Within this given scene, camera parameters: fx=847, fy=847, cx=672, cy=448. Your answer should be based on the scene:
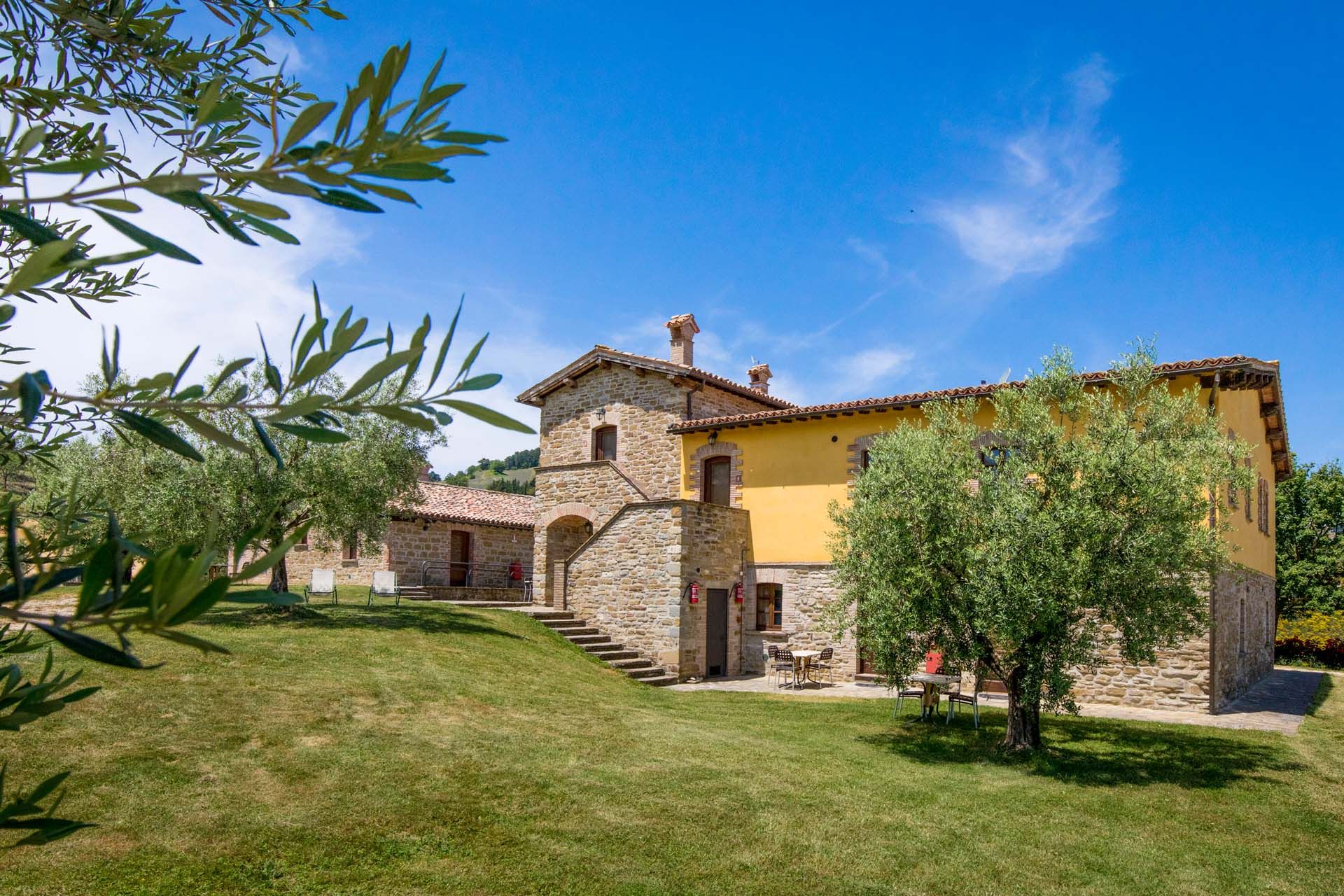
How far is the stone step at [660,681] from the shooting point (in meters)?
16.1

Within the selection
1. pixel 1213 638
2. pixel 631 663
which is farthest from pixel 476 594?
pixel 1213 638

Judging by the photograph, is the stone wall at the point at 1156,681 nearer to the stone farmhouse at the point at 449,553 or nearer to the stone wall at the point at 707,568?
the stone wall at the point at 707,568

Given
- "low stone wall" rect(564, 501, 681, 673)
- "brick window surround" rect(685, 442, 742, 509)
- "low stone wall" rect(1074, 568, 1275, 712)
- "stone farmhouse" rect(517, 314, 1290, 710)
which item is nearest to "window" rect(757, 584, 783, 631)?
"stone farmhouse" rect(517, 314, 1290, 710)

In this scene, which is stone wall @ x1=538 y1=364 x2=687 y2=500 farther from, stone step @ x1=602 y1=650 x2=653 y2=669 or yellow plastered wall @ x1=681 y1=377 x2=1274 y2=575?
stone step @ x1=602 y1=650 x2=653 y2=669

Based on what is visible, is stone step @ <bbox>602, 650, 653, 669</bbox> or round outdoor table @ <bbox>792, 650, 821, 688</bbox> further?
stone step @ <bbox>602, 650, 653, 669</bbox>

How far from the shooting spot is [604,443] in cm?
2206

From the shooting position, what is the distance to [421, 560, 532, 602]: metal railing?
25141mm

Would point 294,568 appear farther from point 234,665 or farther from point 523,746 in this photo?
point 523,746

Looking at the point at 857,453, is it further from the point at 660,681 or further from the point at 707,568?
the point at 660,681

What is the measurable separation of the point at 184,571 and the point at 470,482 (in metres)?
97.8

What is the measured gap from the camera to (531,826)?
24.0 ft

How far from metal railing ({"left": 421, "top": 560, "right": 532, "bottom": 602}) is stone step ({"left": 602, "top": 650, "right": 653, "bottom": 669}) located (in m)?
9.78

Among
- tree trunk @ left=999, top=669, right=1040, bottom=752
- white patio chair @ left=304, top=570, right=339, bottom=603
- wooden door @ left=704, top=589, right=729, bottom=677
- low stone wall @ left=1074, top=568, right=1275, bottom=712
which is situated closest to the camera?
tree trunk @ left=999, top=669, right=1040, bottom=752

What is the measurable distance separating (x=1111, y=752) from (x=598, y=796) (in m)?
6.96
